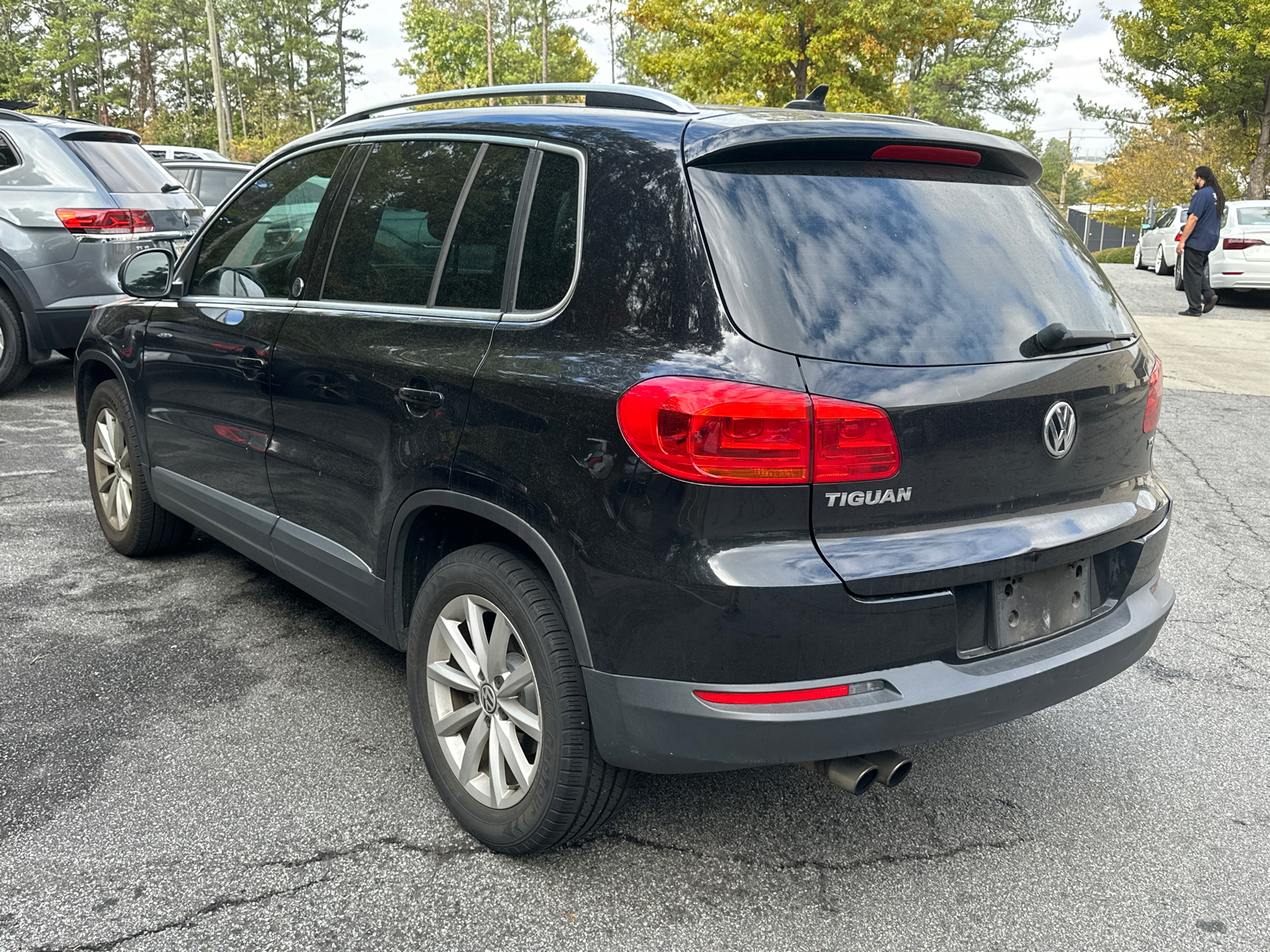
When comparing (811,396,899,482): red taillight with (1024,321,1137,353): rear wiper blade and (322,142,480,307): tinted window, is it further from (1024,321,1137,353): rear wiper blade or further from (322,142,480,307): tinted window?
(322,142,480,307): tinted window

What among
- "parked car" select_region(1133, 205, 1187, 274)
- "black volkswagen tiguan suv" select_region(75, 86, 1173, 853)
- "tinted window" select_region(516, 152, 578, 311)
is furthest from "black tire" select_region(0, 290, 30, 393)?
"parked car" select_region(1133, 205, 1187, 274)

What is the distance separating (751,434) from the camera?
7.00ft

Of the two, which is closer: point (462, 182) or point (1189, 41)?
point (462, 182)

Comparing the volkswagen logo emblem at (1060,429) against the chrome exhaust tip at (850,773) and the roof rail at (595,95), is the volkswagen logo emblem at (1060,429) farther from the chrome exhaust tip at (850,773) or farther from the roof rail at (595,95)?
the roof rail at (595,95)

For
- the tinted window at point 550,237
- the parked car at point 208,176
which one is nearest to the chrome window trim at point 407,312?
the tinted window at point 550,237

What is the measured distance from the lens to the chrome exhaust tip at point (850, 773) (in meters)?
2.33

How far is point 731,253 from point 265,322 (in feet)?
6.15

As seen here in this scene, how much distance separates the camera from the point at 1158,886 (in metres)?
Answer: 2.60

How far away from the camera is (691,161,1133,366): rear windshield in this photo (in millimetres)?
2229

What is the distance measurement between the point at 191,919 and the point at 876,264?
2098 mm

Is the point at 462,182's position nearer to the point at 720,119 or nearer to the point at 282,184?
the point at 720,119

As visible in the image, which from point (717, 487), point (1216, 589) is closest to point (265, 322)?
point (717, 487)

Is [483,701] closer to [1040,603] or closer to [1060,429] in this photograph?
[1040,603]

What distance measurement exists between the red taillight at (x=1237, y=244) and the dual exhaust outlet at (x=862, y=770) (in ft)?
57.3
